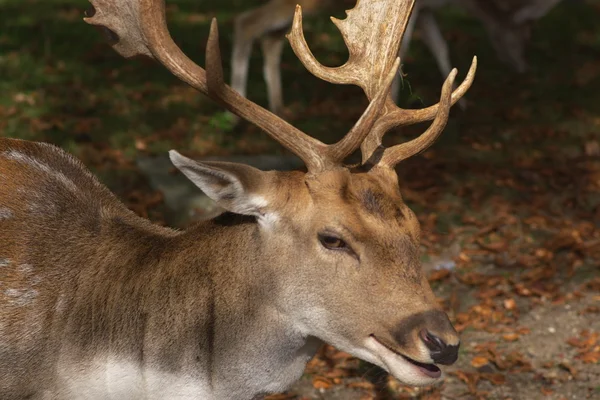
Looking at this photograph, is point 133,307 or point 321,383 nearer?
point 133,307

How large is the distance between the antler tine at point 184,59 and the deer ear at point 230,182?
0.21 meters

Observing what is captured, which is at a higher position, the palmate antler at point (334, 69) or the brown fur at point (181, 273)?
the palmate antler at point (334, 69)

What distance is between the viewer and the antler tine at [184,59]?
3699 millimetres

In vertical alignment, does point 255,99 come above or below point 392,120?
below

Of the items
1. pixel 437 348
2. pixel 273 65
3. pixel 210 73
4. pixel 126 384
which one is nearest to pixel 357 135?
pixel 210 73

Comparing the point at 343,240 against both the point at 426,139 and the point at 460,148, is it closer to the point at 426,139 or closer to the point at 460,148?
the point at 426,139

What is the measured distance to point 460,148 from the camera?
357 inches

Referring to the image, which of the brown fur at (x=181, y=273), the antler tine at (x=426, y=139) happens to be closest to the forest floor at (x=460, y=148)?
the antler tine at (x=426, y=139)

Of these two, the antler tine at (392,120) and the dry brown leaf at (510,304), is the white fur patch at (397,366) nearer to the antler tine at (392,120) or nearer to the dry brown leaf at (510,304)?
the antler tine at (392,120)

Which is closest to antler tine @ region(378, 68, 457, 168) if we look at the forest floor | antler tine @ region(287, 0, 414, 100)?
antler tine @ region(287, 0, 414, 100)

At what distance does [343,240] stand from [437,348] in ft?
1.65

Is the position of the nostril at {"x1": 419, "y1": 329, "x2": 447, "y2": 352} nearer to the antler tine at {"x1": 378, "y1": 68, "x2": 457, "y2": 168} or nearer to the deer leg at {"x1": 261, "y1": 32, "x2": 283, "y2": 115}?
the antler tine at {"x1": 378, "y1": 68, "x2": 457, "y2": 168}

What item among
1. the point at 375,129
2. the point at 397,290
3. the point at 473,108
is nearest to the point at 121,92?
the point at 473,108

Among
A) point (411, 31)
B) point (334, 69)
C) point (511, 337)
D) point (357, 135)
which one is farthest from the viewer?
point (411, 31)
